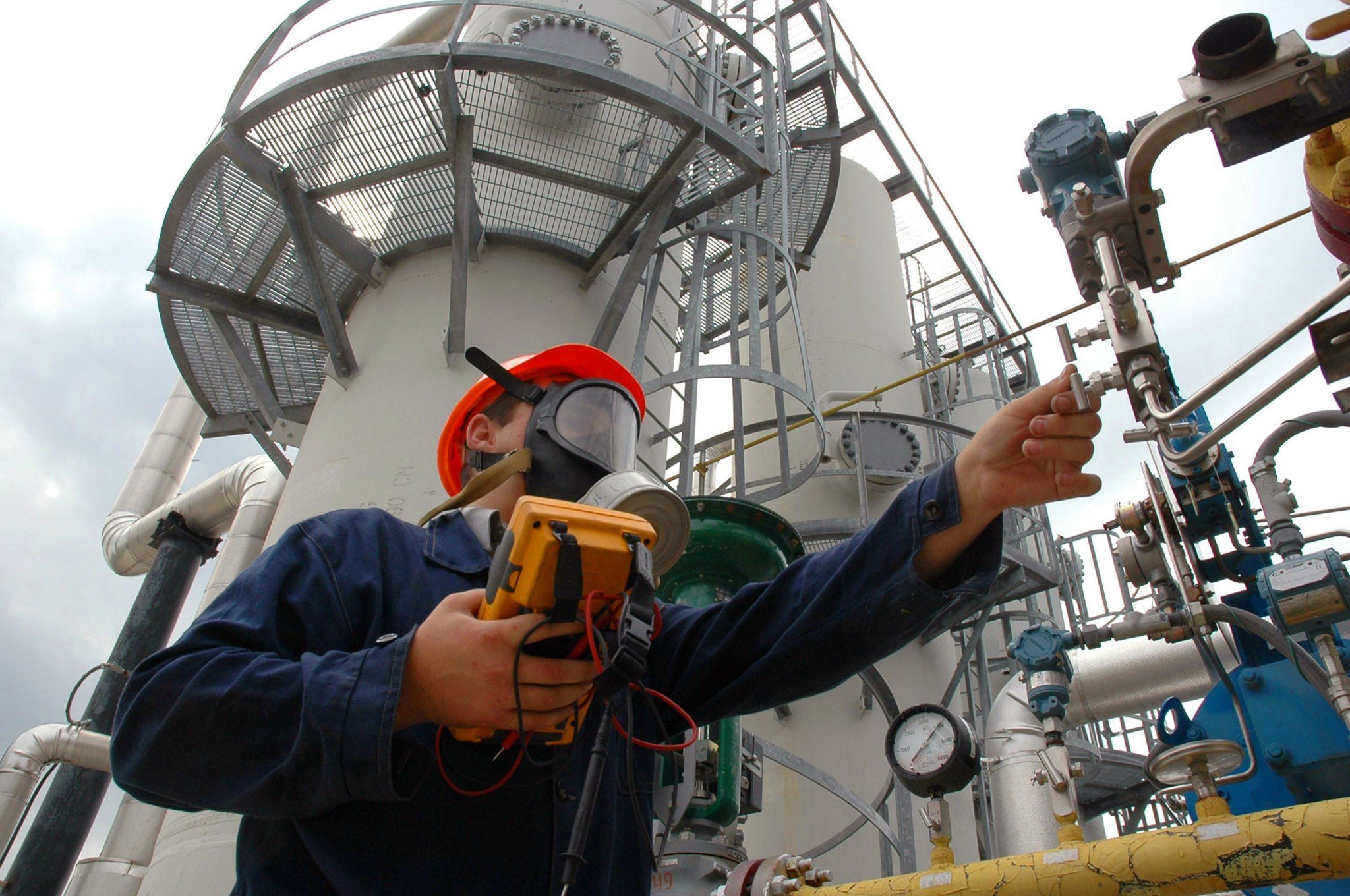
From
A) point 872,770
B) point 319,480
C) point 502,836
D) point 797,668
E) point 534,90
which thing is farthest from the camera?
point 872,770

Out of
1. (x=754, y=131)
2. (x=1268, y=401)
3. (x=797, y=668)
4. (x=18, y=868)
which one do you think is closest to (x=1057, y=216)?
(x=1268, y=401)

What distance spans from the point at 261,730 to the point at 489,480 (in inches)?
28.9

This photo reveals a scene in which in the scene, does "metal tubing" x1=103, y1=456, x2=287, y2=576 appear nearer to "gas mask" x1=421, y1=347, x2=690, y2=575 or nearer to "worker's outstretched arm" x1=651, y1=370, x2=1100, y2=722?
"gas mask" x1=421, y1=347, x2=690, y2=575

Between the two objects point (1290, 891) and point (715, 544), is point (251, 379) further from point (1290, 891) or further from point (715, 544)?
point (1290, 891)

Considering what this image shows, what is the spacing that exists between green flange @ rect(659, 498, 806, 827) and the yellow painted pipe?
1953 mm

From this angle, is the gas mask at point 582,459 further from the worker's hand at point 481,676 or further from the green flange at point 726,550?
the green flange at point 726,550

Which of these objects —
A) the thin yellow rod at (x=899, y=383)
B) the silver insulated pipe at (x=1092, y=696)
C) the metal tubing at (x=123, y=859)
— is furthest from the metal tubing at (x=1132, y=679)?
the metal tubing at (x=123, y=859)

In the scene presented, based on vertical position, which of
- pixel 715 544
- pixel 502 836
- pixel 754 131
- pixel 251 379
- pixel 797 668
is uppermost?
pixel 754 131

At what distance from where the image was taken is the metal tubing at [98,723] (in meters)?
6.95

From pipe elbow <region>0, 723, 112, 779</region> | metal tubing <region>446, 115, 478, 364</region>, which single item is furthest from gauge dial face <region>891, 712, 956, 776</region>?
pipe elbow <region>0, 723, 112, 779</region>

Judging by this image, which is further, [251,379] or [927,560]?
[251,379]

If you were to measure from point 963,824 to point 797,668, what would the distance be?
5.74 metres

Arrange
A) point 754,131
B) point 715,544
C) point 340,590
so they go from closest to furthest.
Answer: point 340,590 → point 715,544 → point 754,131

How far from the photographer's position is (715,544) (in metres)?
4.04
